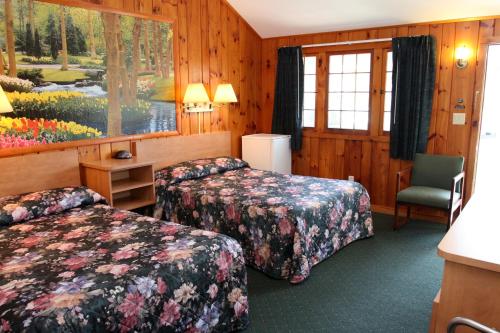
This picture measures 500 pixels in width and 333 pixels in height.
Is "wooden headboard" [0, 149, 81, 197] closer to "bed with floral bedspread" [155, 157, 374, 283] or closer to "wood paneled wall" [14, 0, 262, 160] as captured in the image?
"wood paneled wall" [14, 0, 262, 160]

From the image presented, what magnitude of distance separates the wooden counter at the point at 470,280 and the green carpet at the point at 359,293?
0.88m

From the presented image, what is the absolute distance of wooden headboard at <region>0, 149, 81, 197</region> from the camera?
3.04 m

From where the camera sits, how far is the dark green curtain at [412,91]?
4219 millimetres

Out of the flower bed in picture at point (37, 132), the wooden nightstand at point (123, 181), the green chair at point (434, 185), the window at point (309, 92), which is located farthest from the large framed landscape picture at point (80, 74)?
the green chair at point (434, 185)

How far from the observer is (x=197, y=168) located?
4156 mm

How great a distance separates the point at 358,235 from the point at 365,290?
98cm

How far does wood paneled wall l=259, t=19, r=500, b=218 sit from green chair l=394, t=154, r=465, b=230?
208 millimetres

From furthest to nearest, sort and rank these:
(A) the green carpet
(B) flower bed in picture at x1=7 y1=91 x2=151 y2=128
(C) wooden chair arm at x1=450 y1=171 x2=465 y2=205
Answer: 1. (C) wooden chair arm at x1=450 y1=171 x2=465 y2=205
2. (B) flower bed in picture at x1=7 y1=91 x2=151 y2=128
3. (A) the green carpet

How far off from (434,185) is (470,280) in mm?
2870

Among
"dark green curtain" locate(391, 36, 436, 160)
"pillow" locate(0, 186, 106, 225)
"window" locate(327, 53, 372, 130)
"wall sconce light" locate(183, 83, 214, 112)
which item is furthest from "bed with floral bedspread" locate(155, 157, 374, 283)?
"window" locate(327, 53, 372, 130)

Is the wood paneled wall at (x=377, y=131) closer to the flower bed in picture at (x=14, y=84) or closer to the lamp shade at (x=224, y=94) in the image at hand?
the lamp shade at (x=224, y=94)

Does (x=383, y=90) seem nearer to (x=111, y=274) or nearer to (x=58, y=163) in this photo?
(x=58, y=163)

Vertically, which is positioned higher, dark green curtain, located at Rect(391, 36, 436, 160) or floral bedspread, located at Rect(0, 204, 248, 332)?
dark green curtain, located at Rect(391, 36, 436, 160)

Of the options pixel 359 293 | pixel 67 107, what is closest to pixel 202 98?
pixel 67 107
